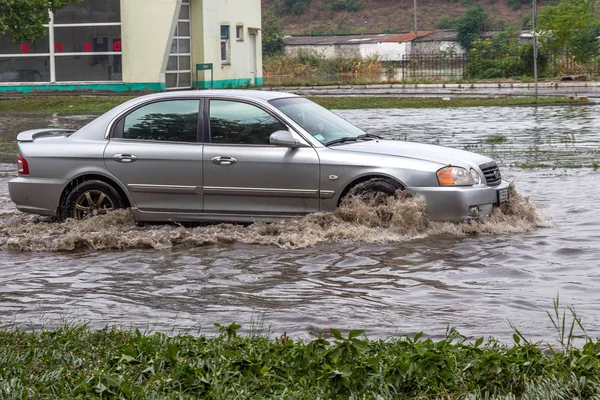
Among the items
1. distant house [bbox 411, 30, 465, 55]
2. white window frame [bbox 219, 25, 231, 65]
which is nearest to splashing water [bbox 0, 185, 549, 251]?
white window frame [bbox 219, 25, 231, 65]

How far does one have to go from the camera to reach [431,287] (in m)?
8.08

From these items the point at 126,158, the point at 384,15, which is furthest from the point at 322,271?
the point at 384,15

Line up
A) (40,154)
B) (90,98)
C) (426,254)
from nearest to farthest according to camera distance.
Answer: (426,254), (40,154), (90,98)

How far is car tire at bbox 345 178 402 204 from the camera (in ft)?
33.2

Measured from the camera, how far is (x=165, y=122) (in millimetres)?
10992

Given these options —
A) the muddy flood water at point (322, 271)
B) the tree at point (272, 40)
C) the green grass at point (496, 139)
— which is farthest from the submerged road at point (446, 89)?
the tree at point (272, 40)

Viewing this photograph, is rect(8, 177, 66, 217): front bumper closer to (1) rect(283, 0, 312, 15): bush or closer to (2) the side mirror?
(2) the side mirror

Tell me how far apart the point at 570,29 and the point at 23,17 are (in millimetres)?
28562

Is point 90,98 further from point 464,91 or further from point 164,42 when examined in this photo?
point 464,91

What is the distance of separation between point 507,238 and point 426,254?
1.15 metres

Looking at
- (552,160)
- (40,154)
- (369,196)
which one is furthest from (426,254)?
(552,160)

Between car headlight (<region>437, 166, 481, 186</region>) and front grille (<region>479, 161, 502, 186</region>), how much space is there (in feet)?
0.86

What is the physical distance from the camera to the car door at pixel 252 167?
34.0 ft

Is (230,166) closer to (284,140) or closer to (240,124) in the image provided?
(240,124)
